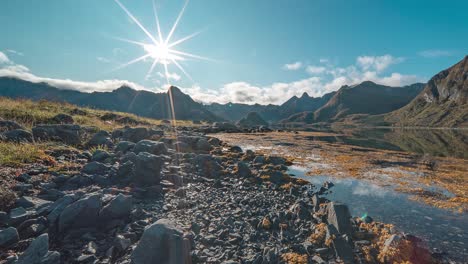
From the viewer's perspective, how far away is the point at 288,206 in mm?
10188

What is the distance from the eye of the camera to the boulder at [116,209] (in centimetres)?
694

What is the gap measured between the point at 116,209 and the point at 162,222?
258 centimetres

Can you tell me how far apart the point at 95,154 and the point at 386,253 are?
15559 mm

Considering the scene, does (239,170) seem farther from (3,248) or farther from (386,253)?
(3,248)

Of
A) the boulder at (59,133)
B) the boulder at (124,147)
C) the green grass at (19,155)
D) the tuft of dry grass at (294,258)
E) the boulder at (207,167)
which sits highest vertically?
the boulder at (59,133)

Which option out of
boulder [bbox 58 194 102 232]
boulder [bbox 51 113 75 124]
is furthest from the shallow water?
boulder [bbox 51 113 75 124]

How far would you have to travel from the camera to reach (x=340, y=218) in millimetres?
7871

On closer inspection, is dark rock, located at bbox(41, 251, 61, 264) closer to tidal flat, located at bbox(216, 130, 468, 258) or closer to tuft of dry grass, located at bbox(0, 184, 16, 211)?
tuft of dry grass, located at bbox(0, 184, 16, 211)

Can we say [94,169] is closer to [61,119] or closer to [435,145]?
[61,119]

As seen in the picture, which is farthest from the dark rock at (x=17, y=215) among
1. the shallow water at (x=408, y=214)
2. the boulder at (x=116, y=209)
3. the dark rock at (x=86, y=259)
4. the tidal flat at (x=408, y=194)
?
the tidal flat at (x=408, y=194)

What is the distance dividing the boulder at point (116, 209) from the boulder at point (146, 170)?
3131mm

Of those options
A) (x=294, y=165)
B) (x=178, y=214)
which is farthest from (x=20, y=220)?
(x=294, y=165)

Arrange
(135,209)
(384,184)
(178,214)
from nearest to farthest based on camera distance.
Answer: (135,209) < (178,214) < (384,184)

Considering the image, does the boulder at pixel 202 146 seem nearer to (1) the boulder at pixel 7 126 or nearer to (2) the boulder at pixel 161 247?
(1) the boulder at pixel 7 126
